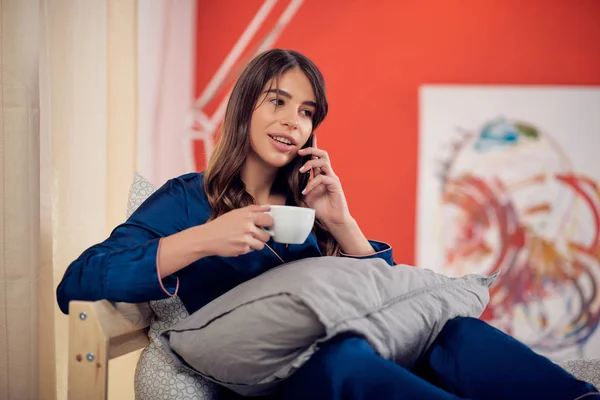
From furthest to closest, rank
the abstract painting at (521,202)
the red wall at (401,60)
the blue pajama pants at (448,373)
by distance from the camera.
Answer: the red wall at (401,60) → the abstract painting at (521,202) → the blue pajama pants at (448,373)

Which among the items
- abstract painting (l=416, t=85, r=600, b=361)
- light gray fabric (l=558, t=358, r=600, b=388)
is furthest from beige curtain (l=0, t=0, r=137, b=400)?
abstract painting (l=416, t=85, r=600, b=361)

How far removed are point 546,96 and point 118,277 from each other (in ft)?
7.76

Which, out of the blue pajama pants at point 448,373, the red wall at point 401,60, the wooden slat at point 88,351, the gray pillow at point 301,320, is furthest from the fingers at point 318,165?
the red wall at point 401,60

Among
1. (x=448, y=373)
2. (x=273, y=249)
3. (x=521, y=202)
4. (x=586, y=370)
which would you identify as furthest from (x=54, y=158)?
(x=521, y=202)

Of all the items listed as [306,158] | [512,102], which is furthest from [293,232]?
[512,102]

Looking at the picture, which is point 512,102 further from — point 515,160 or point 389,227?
point 389,227

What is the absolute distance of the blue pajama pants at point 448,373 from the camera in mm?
777

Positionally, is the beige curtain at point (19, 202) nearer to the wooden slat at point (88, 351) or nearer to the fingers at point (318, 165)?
the wooden slat at point (88, 351)

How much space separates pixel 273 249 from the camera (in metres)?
1.25

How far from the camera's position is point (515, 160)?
9.00 feet

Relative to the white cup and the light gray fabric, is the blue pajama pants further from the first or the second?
the light gray fabric

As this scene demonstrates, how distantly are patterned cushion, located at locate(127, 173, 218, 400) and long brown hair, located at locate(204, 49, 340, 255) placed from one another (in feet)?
0.74

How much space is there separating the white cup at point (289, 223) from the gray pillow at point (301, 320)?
0.05 m

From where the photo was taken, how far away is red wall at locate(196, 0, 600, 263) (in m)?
2.80
